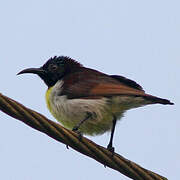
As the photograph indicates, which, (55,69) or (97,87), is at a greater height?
(55,69)

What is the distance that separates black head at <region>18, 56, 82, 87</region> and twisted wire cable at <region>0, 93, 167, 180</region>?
151 inches

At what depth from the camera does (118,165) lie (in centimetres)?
459

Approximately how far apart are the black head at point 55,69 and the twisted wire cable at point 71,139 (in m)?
3.85

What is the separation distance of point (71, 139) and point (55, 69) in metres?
4.39

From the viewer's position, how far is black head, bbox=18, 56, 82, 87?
8344 millimetres

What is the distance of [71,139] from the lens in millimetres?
4230

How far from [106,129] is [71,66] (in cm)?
181

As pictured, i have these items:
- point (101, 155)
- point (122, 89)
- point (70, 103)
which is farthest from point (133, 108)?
point (101, 155)

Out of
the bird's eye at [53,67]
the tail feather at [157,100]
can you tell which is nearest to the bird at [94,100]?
the tail feather at [157,100]

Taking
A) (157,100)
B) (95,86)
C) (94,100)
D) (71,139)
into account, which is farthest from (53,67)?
(71,139)

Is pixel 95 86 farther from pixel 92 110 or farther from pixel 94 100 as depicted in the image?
pixel 92 110

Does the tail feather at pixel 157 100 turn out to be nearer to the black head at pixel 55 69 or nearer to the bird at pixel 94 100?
the bird at pixel 94 100

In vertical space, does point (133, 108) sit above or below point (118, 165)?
above

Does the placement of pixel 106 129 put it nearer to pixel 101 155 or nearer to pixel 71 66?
pixel 71 66
